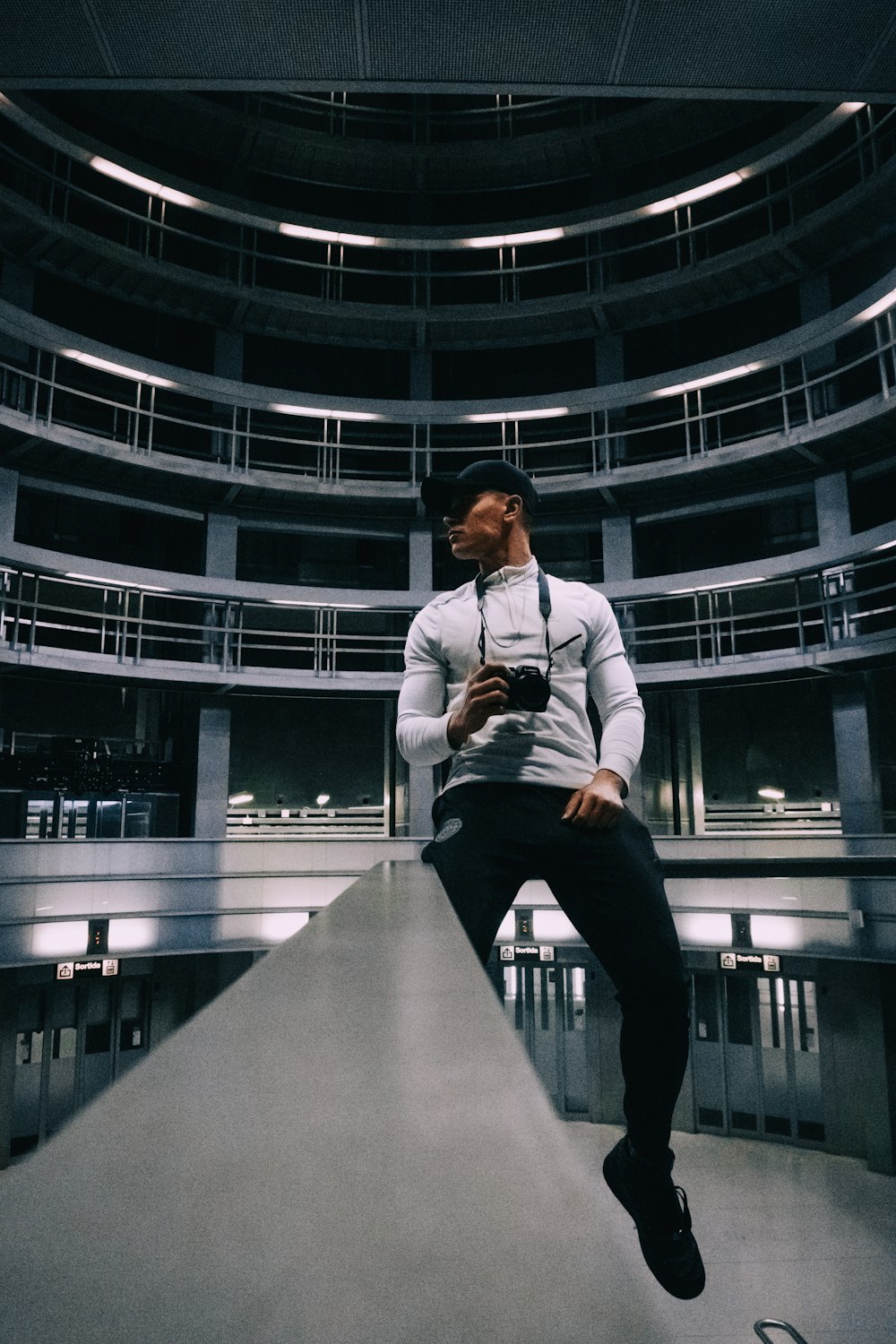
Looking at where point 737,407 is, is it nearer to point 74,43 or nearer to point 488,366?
point 488,366

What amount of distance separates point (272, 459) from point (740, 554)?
12.6 metres

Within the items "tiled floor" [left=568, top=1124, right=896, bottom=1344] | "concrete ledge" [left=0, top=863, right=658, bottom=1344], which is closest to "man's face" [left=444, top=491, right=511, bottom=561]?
"concrete ledge" [left=0, top=863, right=658, bottom=1344]

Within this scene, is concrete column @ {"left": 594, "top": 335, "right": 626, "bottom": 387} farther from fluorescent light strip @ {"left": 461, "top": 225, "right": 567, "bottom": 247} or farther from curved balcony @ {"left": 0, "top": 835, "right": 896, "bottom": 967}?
curved balcony @ {"left": 0, "top": 835, "right": 896, "bottom": 967}

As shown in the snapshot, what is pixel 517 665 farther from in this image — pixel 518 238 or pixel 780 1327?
pixel 518 238

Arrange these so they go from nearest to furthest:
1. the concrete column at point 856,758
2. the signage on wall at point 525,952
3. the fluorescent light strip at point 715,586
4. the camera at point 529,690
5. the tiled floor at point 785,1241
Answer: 1. the camera at point 529,690
2. the tiled floor at point 785,1241
3. the concrete column at point 856,758
4. the signage on wall at point 525,952
5. the fluorescent light strip at point 715,586

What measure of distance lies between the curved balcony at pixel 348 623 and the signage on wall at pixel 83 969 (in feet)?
18.6

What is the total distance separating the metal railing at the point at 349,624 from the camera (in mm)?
17688

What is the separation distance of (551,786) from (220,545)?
19.1 metres

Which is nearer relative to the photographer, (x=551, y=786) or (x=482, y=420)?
(x=551, y=786)

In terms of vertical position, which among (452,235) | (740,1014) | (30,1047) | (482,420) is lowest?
(30,1047)

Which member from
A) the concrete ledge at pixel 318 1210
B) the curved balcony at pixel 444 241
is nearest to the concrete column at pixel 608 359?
the curved balcony at pixel 444 241

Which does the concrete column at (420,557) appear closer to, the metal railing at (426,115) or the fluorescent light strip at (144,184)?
the fluorescent light strip at (144,184)

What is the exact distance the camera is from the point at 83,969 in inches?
596

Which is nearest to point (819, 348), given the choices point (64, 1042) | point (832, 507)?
point (832, 507)
